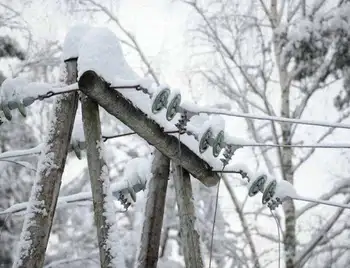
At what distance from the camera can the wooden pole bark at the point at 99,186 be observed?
3.07 m

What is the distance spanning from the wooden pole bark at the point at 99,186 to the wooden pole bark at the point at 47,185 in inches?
4.3

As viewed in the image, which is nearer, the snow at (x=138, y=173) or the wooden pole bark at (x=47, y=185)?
the wooden pole bark at (x=47, y=185)

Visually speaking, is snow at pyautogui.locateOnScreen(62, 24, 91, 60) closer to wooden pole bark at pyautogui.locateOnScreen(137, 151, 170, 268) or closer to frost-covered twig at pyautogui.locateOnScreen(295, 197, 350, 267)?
wooden pole bark at pyautogui.locateOnScreen(137, 151, 170, 268)

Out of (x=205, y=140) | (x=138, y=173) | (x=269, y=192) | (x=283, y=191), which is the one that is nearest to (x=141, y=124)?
(x=205, y=140)

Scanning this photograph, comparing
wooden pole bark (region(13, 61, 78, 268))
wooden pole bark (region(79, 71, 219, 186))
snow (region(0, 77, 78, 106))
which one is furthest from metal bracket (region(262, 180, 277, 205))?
snow (region(0, 77, 78, 106))

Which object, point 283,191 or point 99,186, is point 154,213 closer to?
point 99,186

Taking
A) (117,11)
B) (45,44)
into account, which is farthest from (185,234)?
(117,11)

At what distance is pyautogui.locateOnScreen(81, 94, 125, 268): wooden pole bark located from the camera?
3072 mm

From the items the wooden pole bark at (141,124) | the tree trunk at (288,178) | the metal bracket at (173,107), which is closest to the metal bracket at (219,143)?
the wooden pole bark at (141,124)

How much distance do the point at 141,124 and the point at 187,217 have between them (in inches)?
29.3

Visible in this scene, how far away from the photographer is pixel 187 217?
3.59 metres

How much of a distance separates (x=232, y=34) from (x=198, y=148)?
25.8 feet

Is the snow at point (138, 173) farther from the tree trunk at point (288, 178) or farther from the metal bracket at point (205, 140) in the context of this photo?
the tree trunk at point (288, 178)

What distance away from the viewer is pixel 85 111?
3.23 m
